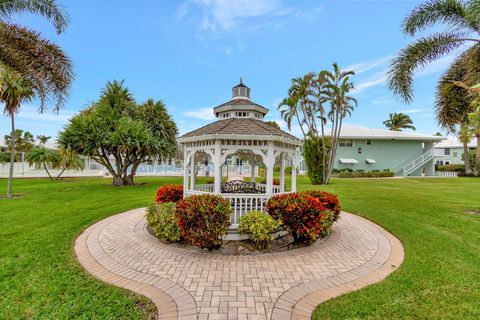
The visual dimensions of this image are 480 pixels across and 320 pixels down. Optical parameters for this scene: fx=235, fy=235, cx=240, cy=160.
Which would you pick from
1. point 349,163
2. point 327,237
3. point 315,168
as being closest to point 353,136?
point 349,163

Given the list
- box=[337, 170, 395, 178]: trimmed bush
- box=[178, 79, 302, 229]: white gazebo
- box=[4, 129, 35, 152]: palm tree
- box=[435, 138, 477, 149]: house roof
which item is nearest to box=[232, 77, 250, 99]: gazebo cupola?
box=[178, 79, 302, 229]: white gazebo

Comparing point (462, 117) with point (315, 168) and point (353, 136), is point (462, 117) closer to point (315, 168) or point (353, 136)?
point (315, 168)

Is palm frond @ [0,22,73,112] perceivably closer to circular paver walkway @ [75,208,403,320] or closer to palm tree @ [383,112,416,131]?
circular paver walkway @ [75,208,403,320]

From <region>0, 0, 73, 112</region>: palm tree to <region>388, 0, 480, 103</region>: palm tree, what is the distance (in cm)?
1429

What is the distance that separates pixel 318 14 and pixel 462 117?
25.1 feet

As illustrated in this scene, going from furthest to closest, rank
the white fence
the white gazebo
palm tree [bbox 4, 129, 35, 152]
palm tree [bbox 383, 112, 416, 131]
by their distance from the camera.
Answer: palm tree [bbox 383, 112, 416, 131], palm tree [bbox 4, 129, 35, 152], the white fence, the white gazebo

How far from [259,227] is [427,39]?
10.8 metres

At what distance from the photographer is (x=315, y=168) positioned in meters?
21.1

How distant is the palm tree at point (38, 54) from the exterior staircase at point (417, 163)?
35948mm

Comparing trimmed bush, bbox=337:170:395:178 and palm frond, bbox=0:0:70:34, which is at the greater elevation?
palm frond, bbox=0:0:70:34

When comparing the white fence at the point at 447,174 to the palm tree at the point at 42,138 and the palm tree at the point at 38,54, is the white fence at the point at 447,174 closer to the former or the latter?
the palm tree at the point at 38,54

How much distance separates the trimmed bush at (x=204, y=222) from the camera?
17.8ft

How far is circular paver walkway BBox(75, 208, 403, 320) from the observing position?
3.53 metres

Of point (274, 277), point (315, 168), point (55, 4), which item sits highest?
point (55, 4)
